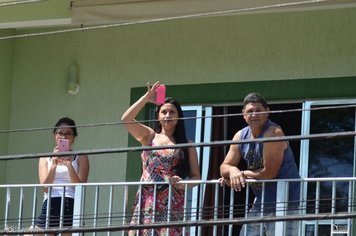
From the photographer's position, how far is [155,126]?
12.8 meters

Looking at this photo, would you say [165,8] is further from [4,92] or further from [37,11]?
[4,92]

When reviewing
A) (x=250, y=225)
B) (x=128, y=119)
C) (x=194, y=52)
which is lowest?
(x=250, y=225)

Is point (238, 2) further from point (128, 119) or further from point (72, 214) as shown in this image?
point (72, 214)

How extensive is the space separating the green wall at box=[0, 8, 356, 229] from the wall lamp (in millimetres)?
Answer: 61

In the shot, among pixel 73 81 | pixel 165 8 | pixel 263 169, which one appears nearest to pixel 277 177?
pixel 263 169

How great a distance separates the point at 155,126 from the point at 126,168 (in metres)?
0.89

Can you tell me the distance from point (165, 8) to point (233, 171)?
8.72 feet

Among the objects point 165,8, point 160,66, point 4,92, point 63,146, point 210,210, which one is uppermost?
point 165,8

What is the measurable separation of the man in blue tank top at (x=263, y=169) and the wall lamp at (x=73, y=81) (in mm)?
3739

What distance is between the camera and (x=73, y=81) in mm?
14008

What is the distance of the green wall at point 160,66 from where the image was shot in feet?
41.4

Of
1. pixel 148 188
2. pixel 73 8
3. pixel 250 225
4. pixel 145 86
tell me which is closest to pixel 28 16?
pixel 73 8

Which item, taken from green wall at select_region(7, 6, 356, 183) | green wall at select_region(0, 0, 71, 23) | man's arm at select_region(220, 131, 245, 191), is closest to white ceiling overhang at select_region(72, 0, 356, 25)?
green wall at select_region(0, 0, 71, 23)

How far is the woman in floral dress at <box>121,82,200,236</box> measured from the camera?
35.3 feet
